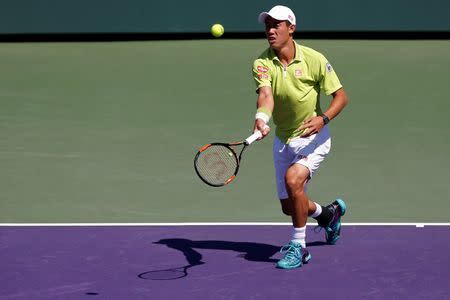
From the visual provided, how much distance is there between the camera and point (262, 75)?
816 cm

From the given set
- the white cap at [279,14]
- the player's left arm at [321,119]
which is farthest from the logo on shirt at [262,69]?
the player's left arm at [321,119]

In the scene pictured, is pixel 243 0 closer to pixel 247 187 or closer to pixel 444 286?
pixel 247 187

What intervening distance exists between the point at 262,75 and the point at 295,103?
0.34 metres

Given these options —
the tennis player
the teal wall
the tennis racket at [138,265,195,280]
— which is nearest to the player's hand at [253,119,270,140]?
the tennis player

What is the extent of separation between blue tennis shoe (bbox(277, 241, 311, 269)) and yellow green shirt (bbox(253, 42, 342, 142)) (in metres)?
0.94

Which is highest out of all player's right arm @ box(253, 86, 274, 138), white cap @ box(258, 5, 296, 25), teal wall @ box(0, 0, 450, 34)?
teal wall @ box(0, 0, 450, 34)

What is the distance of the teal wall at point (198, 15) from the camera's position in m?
16.3

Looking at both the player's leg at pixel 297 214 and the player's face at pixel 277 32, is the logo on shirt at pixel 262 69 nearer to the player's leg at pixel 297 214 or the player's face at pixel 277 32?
the player's face at pixel 277 32

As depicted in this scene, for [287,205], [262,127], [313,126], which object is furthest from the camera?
[287,205]

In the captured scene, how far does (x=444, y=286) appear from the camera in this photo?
7.61 metres

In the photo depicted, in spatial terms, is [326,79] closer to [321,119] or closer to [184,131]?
[321,119]

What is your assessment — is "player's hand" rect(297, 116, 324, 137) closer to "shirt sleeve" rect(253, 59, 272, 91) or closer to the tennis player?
the tennis player

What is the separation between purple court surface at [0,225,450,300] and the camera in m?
7.54

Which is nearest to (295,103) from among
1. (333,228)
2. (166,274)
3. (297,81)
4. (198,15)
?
(297,81)
